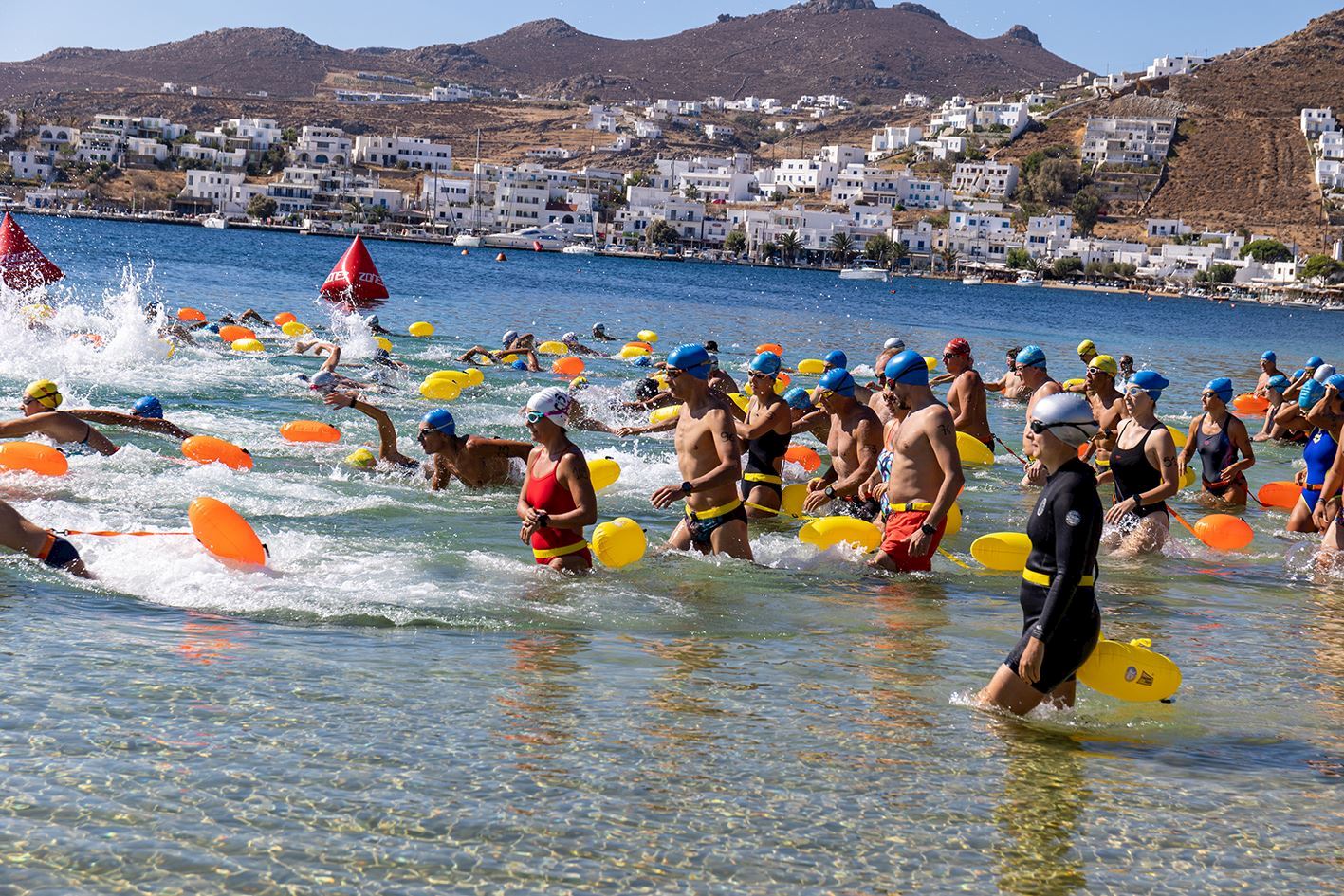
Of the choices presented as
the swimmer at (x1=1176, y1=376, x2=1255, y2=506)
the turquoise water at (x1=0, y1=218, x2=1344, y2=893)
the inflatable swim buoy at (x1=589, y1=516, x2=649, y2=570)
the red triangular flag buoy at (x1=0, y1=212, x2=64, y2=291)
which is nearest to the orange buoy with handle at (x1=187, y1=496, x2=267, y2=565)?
the turquoise water at (x1=0, y1=218, x2=1344, y2=893)

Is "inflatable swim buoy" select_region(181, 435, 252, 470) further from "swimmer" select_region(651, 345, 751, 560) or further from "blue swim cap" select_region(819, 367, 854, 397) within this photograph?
"blue swim cap" select_region(819, 367, 854, 397)

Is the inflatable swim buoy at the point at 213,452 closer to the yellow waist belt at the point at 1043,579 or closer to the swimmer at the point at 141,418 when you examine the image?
the swimmer at the point at 141,418

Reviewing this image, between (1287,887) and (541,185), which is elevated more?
(541,185)

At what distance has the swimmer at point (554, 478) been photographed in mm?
8461

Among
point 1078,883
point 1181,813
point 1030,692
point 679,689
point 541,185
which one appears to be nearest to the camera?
point 1078,883

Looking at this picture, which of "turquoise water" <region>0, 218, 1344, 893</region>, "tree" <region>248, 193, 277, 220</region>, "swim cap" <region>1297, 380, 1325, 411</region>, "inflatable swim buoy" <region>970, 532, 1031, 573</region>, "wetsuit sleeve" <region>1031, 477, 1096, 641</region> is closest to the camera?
"turquoise water" <region>0, 218, 1344, 893</region>

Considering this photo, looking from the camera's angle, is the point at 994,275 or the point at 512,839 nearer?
the point at 512,839

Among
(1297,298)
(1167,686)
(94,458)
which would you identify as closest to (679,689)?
(1167,686)

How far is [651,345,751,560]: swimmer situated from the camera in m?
9.05

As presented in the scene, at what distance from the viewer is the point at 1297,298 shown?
13150cm

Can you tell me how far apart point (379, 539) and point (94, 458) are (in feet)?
13.3

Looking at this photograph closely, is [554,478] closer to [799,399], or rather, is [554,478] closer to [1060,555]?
[1060,555]

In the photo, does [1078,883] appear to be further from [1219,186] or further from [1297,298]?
[1219,186]

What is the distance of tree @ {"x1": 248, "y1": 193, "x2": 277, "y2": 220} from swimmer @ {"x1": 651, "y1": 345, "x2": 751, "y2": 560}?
14452 centimetres
